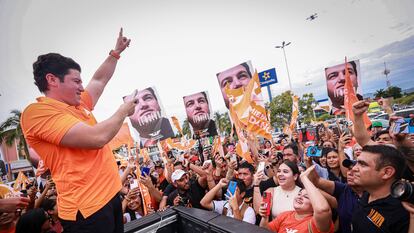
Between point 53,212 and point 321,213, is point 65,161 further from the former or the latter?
point 53,212

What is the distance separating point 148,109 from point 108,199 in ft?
23.8

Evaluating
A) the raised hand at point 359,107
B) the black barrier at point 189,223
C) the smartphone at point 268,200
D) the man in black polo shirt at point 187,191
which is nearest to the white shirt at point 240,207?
the smartphone at point 268,200

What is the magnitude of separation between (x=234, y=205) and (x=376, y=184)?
1703 millimetres

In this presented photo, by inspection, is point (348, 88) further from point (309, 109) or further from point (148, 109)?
point (309, 109)

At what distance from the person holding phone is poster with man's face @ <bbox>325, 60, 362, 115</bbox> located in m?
5.51

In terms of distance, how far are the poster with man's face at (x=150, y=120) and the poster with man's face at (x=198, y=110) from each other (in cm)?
184

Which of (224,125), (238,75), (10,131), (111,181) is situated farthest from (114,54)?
(224,125)

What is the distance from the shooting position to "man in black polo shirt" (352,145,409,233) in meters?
1.99

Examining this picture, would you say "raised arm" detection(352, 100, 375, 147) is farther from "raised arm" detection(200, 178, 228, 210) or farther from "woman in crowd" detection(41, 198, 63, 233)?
"woman in crowd" detection(41, 198, 63, 233)

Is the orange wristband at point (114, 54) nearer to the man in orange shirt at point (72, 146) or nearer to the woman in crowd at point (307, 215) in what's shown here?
the man in orange shirt at point (72, 146)

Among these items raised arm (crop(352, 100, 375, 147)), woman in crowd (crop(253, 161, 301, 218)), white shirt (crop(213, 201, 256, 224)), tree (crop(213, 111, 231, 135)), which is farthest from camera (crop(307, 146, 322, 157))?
tree (crop(213, 111, 231, 135))

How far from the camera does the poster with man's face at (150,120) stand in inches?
328

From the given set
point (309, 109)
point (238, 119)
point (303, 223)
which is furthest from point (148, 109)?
point (309, 109)

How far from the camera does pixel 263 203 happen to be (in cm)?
290
